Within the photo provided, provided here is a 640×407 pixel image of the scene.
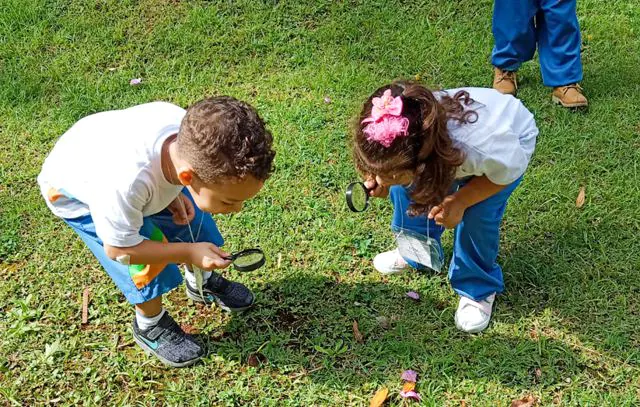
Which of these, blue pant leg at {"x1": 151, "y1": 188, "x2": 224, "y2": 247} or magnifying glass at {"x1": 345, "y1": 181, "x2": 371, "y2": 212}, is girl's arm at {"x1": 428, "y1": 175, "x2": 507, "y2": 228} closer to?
magnifying glass at {"x1": 345, "y1": 181, "x2": 371, "y2": 212}

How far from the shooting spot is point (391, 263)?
2.97 metres

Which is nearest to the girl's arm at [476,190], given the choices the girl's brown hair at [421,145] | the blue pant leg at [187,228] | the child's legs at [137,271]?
the girl's brown hair at [421,145]

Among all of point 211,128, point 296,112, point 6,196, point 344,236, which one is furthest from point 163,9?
point 211,128

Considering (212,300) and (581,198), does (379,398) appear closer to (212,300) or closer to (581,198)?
(212,300)

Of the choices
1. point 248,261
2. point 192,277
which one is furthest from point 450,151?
point 192,277

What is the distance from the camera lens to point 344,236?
315cm

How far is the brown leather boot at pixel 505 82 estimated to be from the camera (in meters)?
3.83

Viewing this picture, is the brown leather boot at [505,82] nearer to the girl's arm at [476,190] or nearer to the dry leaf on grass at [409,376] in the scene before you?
the girl's arm at [476,190]

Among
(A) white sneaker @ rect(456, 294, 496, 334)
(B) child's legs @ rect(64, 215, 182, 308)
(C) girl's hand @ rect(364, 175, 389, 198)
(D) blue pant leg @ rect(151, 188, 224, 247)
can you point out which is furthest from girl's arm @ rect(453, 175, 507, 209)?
(B) child's legs @ rect(64, 215, 182, 308)

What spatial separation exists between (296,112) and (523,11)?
4.47ft

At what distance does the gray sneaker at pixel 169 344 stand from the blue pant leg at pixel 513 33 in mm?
2379

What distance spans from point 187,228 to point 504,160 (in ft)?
3.93

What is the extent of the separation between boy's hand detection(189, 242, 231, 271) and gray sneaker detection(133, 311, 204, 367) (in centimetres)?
56

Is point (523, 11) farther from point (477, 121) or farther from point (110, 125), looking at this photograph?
point (110, 125)
